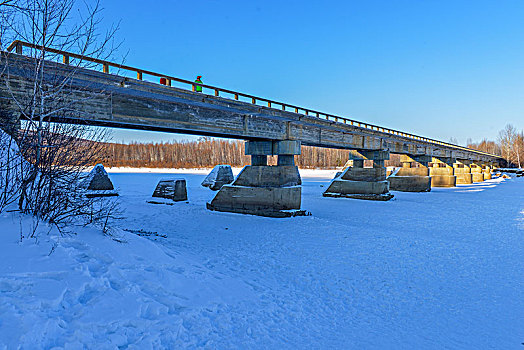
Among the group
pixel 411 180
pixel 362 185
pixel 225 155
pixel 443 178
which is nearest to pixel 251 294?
pixel 362 185

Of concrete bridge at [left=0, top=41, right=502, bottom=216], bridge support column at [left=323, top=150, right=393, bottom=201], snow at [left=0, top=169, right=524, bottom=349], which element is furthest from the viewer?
bridge support column at [left=323, top=150, right=393, bottom=201]

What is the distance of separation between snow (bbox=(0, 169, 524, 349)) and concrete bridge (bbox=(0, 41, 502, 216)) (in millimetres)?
3043

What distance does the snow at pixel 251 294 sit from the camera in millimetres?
3580

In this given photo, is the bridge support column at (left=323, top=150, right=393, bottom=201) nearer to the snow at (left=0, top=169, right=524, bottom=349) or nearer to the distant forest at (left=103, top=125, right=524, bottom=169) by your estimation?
the snow at (left=0, top=169, right=524, bottom=349)

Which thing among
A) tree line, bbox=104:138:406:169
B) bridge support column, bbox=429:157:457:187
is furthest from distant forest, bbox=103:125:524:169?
bridge support column, bbox=429:157:457:187

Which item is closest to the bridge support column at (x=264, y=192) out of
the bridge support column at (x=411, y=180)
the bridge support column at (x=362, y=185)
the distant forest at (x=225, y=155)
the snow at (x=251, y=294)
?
the snow at (x=251, y=294)

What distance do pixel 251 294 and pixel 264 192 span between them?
895 centimetres

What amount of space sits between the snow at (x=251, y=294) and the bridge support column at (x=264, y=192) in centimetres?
527

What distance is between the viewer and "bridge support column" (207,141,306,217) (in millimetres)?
13977

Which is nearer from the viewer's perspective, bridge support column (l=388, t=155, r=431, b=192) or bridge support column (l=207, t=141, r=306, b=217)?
bridge support column (l=207, t=141, r=306, b=217)

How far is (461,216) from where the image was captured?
1467 centimetres

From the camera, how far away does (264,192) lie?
14.1 meters

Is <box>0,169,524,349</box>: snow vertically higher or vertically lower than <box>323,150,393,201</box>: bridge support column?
lower

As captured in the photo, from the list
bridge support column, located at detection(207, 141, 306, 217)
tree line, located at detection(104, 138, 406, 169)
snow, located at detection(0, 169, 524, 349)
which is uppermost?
tree line, located at detection(104, 138, 406, 169)
